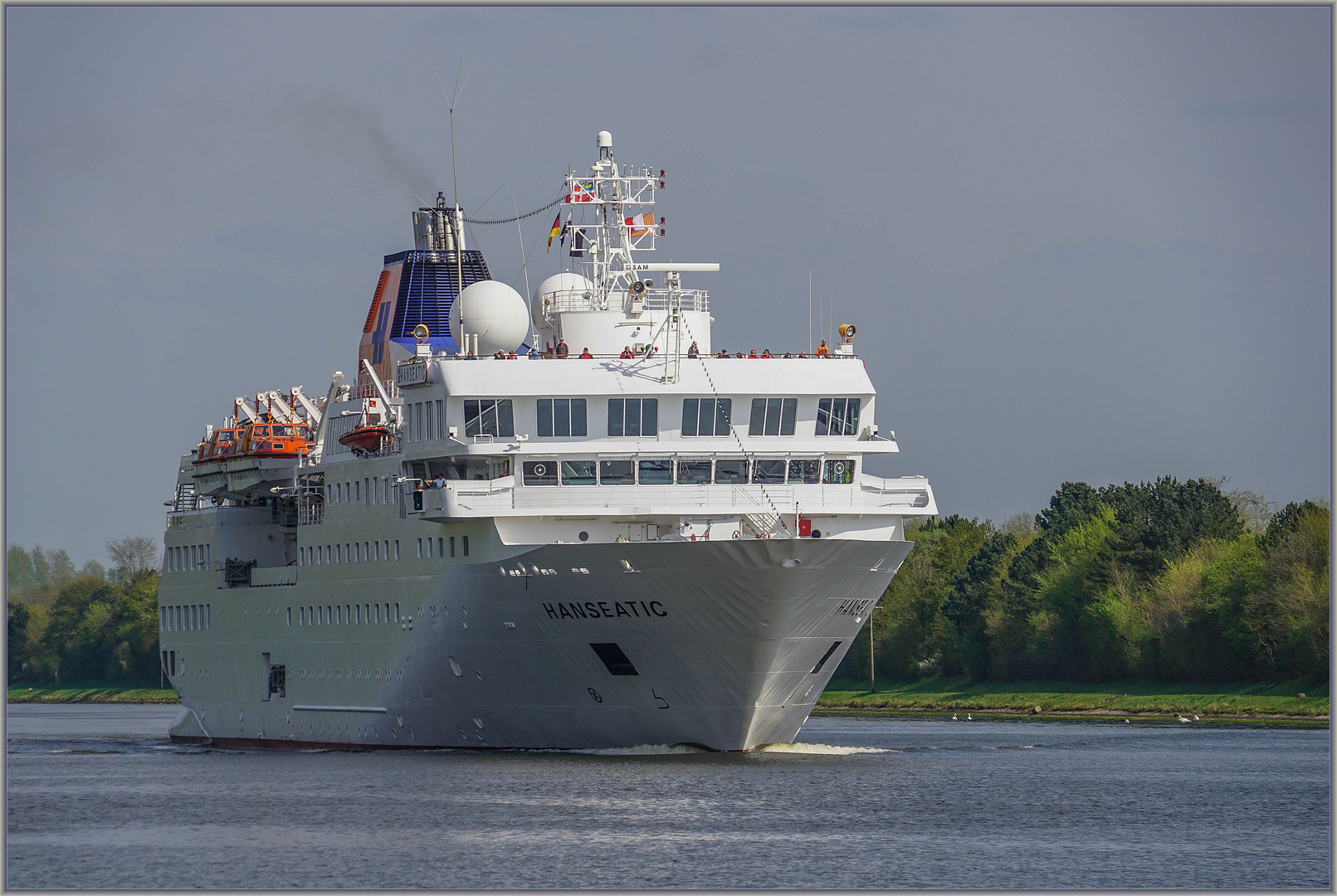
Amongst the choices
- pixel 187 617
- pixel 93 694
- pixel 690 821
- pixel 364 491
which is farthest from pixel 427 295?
pixel 93 694

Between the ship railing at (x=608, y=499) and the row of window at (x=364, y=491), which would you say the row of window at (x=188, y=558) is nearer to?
the row of window at (x=364, y=491)

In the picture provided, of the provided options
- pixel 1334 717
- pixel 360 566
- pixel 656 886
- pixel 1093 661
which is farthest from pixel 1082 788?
pixel 1093 661

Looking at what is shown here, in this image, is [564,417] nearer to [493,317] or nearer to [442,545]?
[442,545]

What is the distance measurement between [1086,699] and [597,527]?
46230mm

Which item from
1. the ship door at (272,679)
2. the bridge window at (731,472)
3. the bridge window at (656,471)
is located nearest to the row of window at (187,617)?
the ship door at (272,679)

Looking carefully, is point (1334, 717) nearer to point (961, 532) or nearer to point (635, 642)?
point (635, 642)

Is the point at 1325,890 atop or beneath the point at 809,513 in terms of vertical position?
beneath

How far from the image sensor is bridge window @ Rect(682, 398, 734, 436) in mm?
58719

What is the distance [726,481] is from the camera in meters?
58.4

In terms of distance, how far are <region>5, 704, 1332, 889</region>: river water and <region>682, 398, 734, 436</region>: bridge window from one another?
9.14 metres

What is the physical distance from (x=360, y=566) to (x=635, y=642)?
14917 millimetres

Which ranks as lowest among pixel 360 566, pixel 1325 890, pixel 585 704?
pixel 1325 890

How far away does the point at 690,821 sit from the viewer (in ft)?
156

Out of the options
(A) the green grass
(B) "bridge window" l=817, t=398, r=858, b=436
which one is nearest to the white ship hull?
(B) "bridge window" l=817, t=398, r=858, b=436
